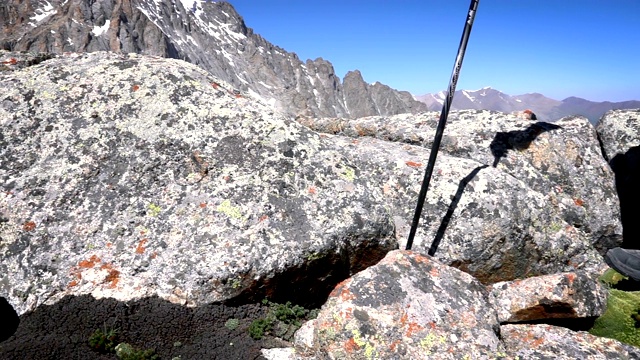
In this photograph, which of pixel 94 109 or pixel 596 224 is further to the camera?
pixel 596 224

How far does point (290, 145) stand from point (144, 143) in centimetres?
321

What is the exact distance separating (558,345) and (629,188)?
8866 millimetres

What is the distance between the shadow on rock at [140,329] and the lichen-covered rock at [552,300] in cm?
458

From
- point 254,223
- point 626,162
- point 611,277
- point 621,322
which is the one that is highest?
point 626,162

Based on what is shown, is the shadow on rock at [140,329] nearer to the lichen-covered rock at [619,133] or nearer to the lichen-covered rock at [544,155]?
the lichen-covered rock at [544,155]

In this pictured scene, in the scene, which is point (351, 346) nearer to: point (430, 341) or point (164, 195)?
point (430, 341)

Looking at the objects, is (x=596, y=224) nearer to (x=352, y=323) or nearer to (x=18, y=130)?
(x=352, y=323)

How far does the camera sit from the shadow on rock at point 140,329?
5.90m

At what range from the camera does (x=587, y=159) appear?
1197 cm

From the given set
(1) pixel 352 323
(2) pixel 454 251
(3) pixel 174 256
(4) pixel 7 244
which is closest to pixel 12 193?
(4) pixel 7 244

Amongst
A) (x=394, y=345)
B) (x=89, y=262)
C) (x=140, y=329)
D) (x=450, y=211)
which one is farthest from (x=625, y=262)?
(x=89, y=262)

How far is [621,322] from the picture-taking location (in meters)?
7.80

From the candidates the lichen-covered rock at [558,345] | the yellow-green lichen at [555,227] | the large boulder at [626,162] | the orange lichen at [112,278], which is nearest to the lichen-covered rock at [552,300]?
the lichen-covered rock at [558,345]

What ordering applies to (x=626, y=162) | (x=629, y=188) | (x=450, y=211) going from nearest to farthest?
(x=450, y=211) → (x=629, y=188) → (x=626, y=162)
